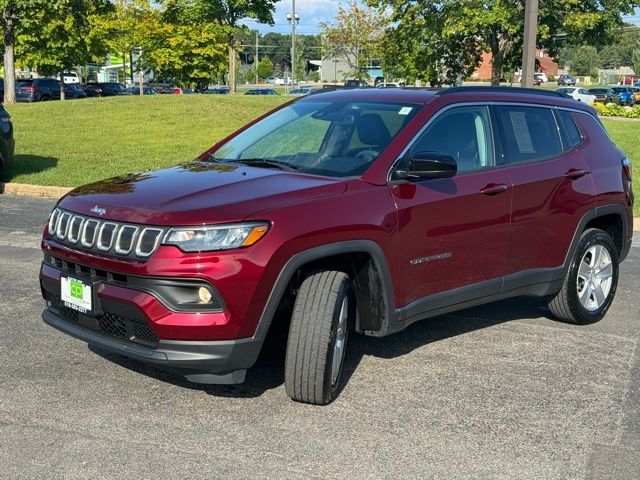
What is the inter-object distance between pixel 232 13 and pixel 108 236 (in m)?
34.8

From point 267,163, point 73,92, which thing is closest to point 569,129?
point 267,163

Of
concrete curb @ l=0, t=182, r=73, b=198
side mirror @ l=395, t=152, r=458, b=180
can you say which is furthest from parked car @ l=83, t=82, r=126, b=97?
side mirror @ l=395, t=152, r=458, b=180

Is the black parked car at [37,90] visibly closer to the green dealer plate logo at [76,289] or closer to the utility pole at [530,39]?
the utility pole at [530,39]

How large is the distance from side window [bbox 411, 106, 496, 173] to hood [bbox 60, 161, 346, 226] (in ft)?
2.86

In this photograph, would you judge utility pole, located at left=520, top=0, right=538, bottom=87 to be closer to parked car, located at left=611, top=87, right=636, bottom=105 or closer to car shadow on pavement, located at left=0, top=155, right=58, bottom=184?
car shadow on pavement, located at left=0, top=155, right=58, bottom=184

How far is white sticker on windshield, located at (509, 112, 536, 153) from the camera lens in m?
5.53

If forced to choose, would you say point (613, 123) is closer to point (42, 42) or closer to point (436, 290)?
point (436, 290)

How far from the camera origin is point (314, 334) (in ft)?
13.6

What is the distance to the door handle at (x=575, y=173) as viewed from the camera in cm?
572

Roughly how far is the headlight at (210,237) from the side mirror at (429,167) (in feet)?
3.77

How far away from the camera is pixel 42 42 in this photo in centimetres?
→ 4244

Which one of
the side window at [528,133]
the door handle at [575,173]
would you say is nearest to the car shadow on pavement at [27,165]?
the side window at [528,133]

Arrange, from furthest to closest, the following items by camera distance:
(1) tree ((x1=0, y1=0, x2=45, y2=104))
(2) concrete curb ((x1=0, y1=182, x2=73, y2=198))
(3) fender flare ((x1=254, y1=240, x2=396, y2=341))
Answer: (1) tree ((x1=0, y1=0, x2=45, y2=104)), (2) concrete curb ((x1=0, y1=182, x2=73, y2=198)), (3) fender flare ((x1=254, y1=240, x2=396, y2=341))

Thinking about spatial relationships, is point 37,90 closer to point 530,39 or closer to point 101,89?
point 101,89
